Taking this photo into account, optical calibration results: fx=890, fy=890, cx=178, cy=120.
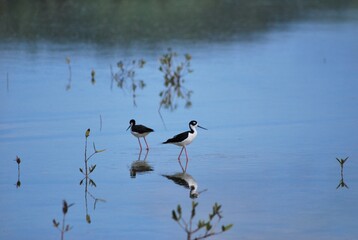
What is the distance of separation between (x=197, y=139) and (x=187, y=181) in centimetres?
295

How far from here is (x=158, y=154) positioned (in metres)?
13.9

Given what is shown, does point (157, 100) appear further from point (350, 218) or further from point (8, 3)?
point (8, 3)

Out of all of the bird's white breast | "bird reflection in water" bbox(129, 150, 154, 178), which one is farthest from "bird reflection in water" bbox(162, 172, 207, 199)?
the bird's white breast

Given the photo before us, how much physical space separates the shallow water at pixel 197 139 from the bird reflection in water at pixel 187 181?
103mm

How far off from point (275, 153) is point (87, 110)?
540cm

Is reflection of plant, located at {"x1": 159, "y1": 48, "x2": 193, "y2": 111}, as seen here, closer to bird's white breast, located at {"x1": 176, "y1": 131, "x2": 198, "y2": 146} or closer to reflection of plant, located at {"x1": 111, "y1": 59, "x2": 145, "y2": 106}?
reflection of plant, located at {"x1": 111, "y1": 59, "x2": 145, "y2": 106}

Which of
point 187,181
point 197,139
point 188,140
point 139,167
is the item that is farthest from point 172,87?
point 187,181

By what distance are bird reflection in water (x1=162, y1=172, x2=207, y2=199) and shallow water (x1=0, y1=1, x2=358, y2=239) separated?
103 millimetres

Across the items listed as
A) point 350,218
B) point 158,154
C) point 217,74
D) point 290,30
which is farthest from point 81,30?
point 350,218

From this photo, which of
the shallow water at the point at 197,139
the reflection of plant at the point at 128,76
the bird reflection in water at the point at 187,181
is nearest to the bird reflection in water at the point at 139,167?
the shallow water at the point at 197,139

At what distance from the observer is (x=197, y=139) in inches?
587

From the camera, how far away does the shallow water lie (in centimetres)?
1023

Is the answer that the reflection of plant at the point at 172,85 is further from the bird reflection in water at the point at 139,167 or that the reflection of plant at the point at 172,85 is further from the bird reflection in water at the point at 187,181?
the bird reflection in water at the point at 187,181

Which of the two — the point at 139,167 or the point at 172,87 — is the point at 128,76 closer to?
the point at 172,87
